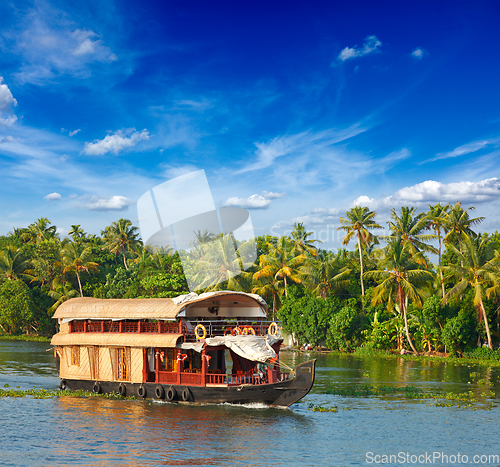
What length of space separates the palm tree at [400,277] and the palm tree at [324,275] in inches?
242

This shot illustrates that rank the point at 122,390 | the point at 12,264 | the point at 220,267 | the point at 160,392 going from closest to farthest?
the point at 160,392 < the point at 122,390 < the point at 220,267 < the point at 12,264

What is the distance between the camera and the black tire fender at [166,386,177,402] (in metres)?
20.3

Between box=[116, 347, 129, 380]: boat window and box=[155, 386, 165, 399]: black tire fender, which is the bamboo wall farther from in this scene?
box=[155, 386, 165, 399]: black tire fender

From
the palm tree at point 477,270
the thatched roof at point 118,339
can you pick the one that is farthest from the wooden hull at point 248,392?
the palm tree at point 477,270

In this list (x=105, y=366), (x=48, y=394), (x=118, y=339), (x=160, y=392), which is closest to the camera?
(x=160, y=392)

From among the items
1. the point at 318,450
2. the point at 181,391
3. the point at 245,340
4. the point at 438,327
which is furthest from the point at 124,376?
the point at 438,327

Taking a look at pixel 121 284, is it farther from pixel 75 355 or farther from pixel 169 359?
pixel 169 359

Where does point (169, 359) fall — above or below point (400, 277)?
below

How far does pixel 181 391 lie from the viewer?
2033 cm

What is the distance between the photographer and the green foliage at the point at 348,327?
4362cm

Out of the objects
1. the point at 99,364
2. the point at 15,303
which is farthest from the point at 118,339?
the point at 15,303

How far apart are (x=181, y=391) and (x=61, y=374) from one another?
6.83 m

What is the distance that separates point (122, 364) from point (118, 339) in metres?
1.09

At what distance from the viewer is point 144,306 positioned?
21422mm
